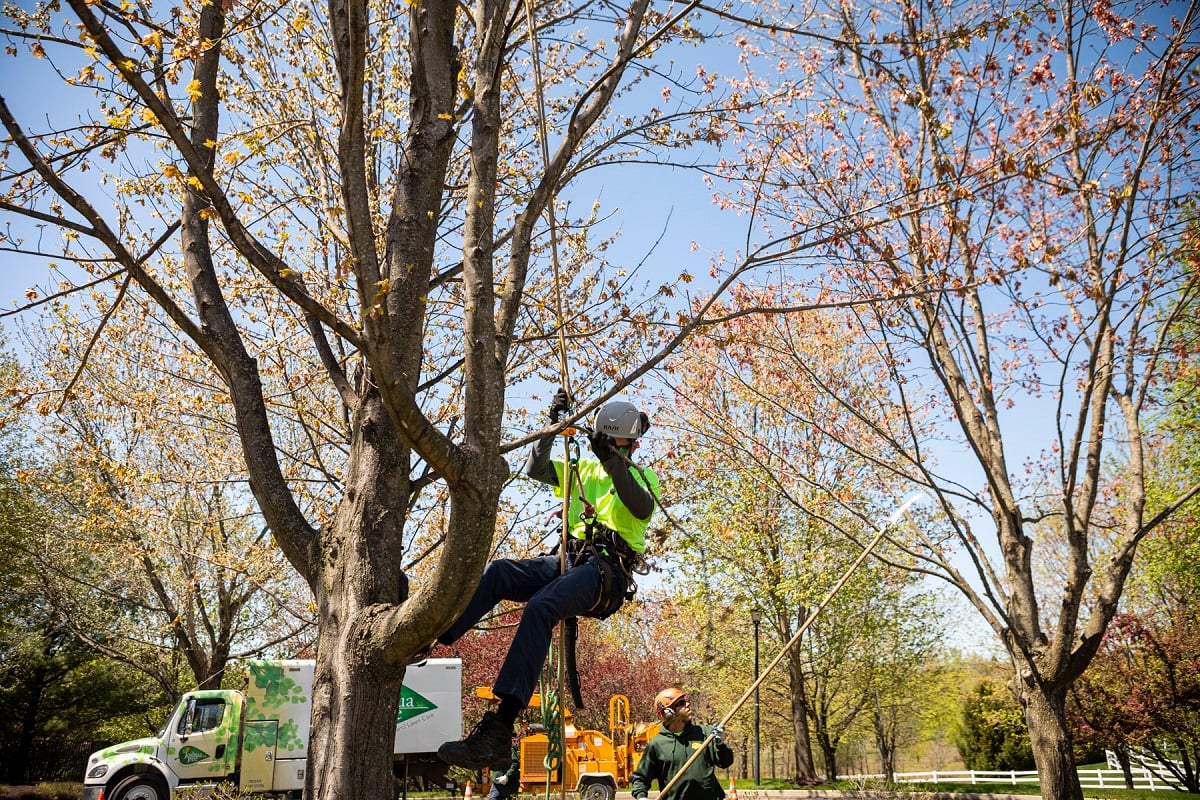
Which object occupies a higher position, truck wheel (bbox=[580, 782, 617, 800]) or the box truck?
the box truck

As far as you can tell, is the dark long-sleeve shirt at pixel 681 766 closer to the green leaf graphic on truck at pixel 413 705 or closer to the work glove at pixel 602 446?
the work glove at pixel 602 446

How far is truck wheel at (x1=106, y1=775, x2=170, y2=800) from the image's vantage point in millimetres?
13725

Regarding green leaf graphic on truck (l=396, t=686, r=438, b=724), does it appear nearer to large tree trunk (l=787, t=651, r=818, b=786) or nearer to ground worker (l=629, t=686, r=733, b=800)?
large tree trunk (l=787, t=651, r=818, b=786)

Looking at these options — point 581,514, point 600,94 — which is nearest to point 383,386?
point 581,514

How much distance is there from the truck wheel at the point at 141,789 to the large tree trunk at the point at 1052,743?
1392cm

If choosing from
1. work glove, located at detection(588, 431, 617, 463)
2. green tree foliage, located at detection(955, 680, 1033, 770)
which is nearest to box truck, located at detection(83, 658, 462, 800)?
work glove, located at detection(588, 431, 617, 463)

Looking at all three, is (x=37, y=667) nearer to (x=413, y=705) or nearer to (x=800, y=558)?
(x=413, y=705)

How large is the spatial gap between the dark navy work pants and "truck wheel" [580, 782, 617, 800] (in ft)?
37.5

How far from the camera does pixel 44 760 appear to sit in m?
22.3

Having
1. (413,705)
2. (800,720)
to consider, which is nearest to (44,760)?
(413,705)

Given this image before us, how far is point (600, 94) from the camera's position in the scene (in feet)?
15.0

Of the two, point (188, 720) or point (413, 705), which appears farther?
point (413, 705)

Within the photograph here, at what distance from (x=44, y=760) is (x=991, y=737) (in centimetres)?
3005

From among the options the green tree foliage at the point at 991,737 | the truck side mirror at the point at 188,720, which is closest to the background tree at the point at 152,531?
the truck side mirror at the point at 188,720
